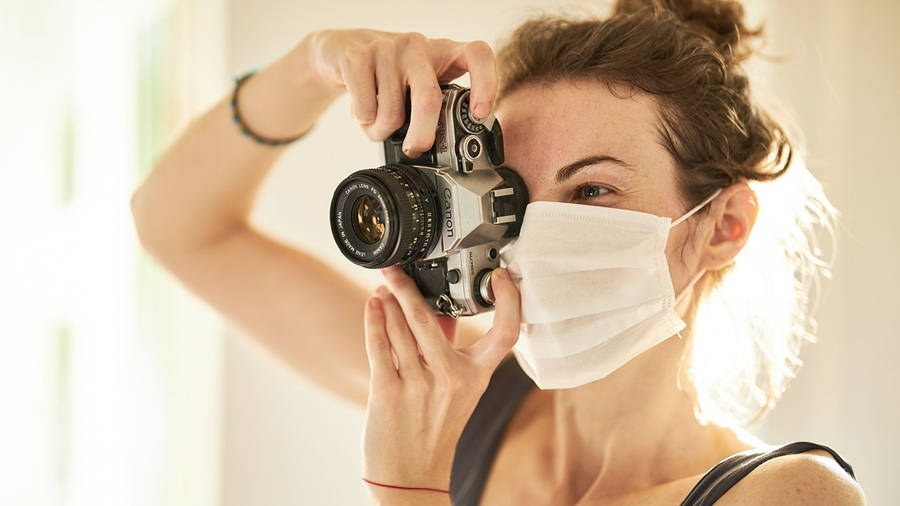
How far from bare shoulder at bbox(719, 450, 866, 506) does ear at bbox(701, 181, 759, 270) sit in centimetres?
28

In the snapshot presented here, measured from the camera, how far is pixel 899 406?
165 cm

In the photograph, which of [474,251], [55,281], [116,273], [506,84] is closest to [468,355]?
[474,251]

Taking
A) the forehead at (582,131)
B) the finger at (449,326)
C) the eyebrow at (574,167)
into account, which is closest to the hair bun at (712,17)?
the forehead at (582,131)

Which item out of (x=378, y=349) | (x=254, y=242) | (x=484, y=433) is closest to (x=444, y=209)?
(x=378, y=349)

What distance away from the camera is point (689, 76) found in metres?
1.11

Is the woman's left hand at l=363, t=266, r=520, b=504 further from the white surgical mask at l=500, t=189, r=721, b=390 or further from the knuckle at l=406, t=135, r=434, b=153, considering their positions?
the knuckle at l=406, t=135, r=434, b=153

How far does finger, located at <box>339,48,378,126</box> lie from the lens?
38.8 inches

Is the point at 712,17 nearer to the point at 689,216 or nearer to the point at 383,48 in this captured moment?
the point at 689,216

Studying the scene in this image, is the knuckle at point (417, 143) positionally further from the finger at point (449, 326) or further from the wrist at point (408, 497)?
the wrist at point (408, 497)

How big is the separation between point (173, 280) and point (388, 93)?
100cm

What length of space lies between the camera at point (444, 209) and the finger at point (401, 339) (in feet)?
0.16

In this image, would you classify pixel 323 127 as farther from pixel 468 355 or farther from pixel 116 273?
pixel 468 355

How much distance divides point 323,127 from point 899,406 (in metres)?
1.42

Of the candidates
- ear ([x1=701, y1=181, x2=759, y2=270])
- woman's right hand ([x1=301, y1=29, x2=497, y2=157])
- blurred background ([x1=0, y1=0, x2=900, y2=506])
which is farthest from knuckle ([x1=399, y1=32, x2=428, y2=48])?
blurred background ([x1=0, y1=0, x2=900, y2=506])
